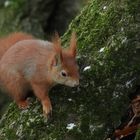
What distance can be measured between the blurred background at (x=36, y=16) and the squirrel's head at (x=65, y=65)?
4.35 m

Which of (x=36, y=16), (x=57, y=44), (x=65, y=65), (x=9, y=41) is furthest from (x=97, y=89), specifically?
(x=36, y=16)

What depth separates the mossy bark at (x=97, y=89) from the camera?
14.5ft

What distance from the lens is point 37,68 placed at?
4898mm

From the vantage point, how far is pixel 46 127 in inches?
175

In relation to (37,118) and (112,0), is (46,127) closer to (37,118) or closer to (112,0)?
(37,118)

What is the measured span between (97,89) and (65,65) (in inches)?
13.1

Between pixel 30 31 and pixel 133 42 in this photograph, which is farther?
pixel 30 31

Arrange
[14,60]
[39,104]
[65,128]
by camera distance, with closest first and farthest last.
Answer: [65,128] → [39,104] → [14,60]

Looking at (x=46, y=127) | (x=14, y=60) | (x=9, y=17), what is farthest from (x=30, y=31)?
(x=46, y=127)

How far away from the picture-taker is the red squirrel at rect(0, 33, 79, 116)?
4.63 metres

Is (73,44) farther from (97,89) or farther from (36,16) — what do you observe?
(36,16)

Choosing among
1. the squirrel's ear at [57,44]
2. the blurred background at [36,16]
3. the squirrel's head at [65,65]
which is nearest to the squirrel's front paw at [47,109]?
the squirrel's head at [65,65]

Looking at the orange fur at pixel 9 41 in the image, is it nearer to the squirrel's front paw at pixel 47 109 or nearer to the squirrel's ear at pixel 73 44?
the squirrel's ear at pixel 73 44

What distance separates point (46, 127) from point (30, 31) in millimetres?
A: 5261
